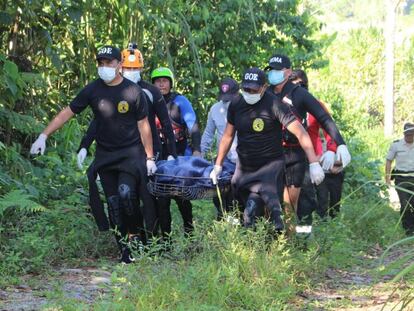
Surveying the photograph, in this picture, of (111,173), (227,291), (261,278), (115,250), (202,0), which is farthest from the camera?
(202,0)

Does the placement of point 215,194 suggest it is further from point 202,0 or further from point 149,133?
point 202,0

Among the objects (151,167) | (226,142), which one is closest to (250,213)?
(226,142)

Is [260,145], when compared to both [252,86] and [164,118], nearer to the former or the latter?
[252,86]

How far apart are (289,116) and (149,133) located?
126 cm

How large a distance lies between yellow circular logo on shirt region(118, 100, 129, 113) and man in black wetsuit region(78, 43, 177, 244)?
365 mm

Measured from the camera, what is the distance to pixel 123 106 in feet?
24.9

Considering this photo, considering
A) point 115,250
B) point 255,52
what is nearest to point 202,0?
point 255,52

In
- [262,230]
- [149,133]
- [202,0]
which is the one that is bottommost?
[262,230]

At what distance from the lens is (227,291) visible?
5973 millimetres

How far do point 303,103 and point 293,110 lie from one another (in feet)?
0.37

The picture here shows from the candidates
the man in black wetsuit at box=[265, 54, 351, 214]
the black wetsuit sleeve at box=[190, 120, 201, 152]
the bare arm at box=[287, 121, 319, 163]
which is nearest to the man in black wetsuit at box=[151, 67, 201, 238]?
the black wetsuit sleeve at box=[190, 120, 201, 152]

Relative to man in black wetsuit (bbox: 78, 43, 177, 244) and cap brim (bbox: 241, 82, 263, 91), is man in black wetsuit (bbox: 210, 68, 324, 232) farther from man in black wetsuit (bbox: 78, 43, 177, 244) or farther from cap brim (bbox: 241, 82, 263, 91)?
man in black wetsuit (bbox: 78, 43, 177, 244)

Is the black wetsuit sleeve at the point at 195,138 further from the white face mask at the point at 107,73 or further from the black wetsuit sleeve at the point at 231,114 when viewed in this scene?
the white face mask at the point at 107,73

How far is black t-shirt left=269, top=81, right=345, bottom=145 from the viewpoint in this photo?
25.6 feet
